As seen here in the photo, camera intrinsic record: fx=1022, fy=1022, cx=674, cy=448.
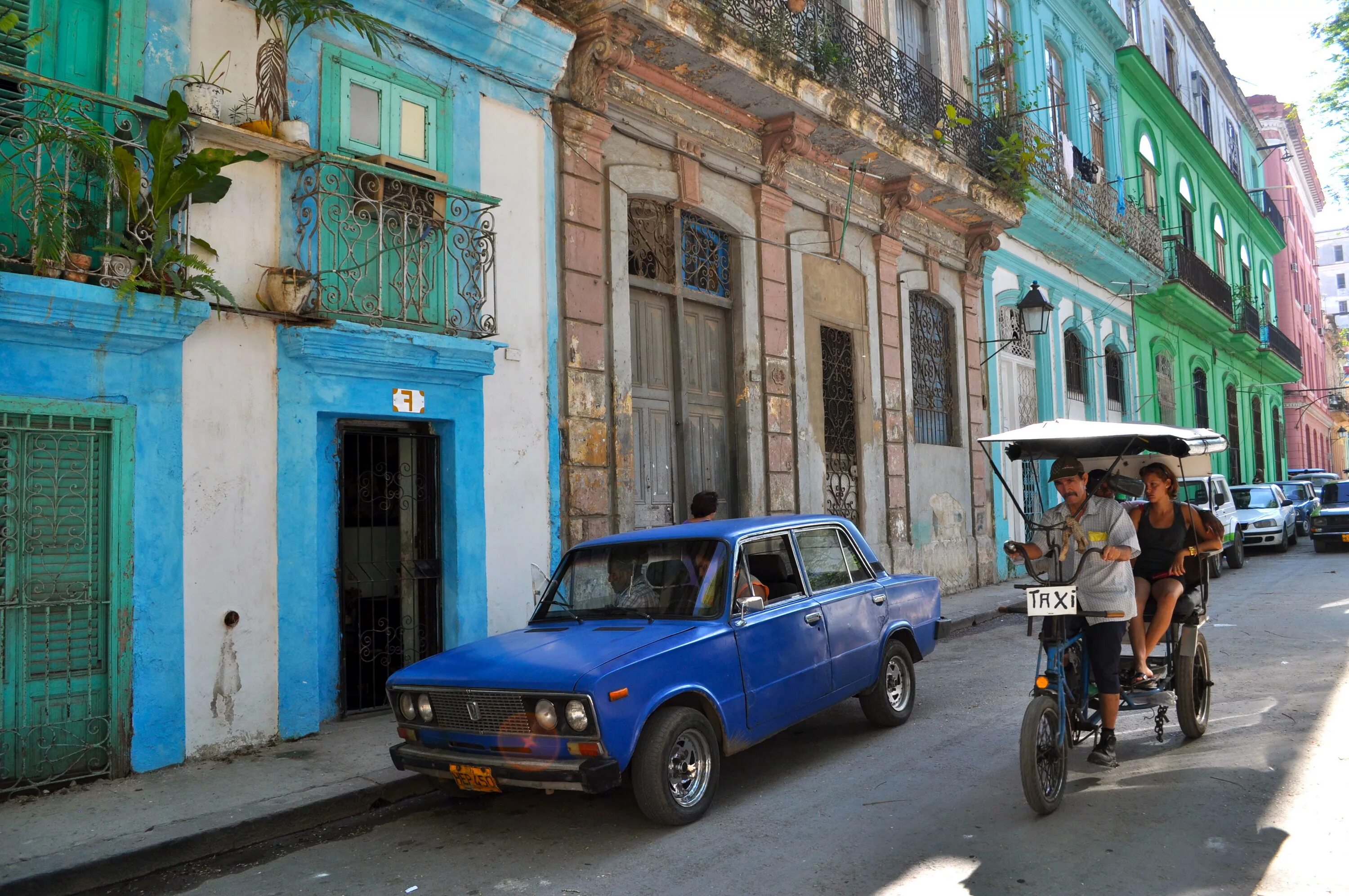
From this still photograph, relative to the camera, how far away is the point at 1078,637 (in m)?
5.39

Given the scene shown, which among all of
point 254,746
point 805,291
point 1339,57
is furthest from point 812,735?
point 1339,57

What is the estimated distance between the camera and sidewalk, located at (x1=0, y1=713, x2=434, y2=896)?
4.67 m

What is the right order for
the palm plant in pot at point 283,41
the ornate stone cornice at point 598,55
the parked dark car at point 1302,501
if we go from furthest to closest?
the parked dark car at point 1302,501, the ornate stone cornice at point 598,55, the palm plant in pot at point 283,41

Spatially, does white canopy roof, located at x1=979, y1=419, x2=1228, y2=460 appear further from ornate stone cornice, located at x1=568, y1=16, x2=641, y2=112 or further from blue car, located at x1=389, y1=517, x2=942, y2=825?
ornate stone cornice, located at x1=568, y1=16, x2=641, y2=112

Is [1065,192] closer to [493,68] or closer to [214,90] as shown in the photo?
[493,68]

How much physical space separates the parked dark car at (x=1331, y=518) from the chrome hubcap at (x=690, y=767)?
1926cm

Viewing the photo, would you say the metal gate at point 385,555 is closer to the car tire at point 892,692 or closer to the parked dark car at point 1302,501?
the car tire at point 892,692

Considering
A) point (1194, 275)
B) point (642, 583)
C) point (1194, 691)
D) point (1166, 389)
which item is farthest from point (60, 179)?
point (1166, 389)

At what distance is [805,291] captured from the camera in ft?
41.4

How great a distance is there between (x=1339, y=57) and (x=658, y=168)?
14.9 metres

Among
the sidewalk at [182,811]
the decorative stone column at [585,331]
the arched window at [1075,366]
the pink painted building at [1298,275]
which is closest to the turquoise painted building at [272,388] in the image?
the decorative stone column at [585,331]

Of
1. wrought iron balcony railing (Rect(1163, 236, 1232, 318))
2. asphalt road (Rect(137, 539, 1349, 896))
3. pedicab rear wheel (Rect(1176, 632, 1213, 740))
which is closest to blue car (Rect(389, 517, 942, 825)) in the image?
asphalt road (Rect(137, 539, 1349, 896))

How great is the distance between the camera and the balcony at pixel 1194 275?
23.6 metres

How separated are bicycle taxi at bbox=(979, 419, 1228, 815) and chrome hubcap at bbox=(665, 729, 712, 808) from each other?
4.94 feet
